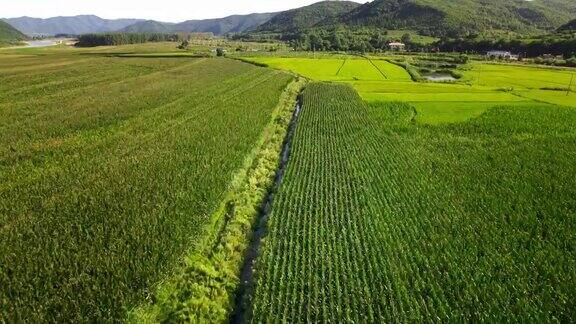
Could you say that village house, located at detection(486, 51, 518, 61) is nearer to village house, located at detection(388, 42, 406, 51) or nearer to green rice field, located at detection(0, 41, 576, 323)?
village house, located at detection(388, 42, 406, 51)

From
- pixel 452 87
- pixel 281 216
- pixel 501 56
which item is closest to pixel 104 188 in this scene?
pixel 281 216

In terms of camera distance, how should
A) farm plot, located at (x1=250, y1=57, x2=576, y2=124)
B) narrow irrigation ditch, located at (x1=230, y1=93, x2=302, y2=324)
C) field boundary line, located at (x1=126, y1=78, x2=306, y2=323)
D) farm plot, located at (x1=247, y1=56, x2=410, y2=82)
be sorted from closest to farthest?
field boundary line, located at (x1=126, y1=78, x2=306, y2=323) < narrow irrigation ditch, located at (x1=230, y1=93, x2=302, y2=324) < farm plot, located at (x1=250, y1=57, x2=576, y2=124) < farm plot, located at (x1=247, y1=56, x2=410, y2=82)

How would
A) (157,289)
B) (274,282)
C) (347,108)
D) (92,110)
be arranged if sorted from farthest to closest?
1. (347,108)
2. (92,110)
3. (274,282)
4. (157,289)

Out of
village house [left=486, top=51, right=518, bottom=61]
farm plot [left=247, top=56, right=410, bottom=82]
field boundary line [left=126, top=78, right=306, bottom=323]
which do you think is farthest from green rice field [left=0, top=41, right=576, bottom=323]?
village house [left=486, top=51, right=518, bottom=61]

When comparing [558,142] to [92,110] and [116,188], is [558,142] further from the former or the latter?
[92,110]

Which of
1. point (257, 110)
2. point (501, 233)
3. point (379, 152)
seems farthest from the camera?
point (257, 110)

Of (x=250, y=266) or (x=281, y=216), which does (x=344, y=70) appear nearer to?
(x=281, y=216)

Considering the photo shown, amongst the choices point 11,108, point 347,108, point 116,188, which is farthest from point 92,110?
point 347,108
